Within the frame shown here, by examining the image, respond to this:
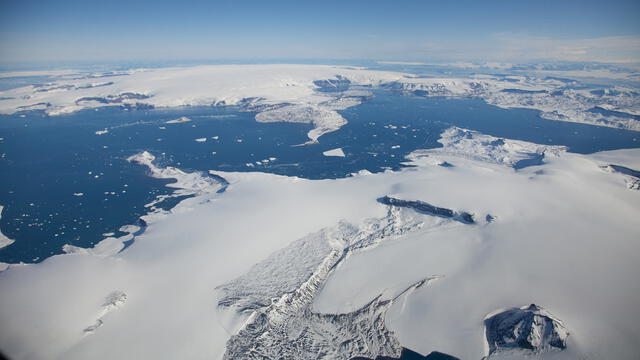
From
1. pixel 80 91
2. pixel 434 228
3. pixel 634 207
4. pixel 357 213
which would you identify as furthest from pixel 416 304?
pixel 80 91

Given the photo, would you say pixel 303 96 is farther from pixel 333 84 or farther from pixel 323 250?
pixel 323 250

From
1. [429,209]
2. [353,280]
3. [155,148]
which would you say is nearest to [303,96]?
[155,148]

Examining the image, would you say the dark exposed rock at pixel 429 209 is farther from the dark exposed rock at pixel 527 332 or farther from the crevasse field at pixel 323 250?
the dark exposed rock at pixel 527 332

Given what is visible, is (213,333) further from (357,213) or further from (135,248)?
(357,213)

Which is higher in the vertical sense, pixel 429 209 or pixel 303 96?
pixel 303 96

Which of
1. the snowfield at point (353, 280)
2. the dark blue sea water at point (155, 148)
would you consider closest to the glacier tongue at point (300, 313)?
the snowfield at point (353, 280)

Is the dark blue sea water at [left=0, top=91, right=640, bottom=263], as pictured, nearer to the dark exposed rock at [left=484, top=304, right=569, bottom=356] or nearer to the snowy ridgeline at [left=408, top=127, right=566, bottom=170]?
the snowy ridgeline at [left=408, top=127, right=566, bottom=170]
